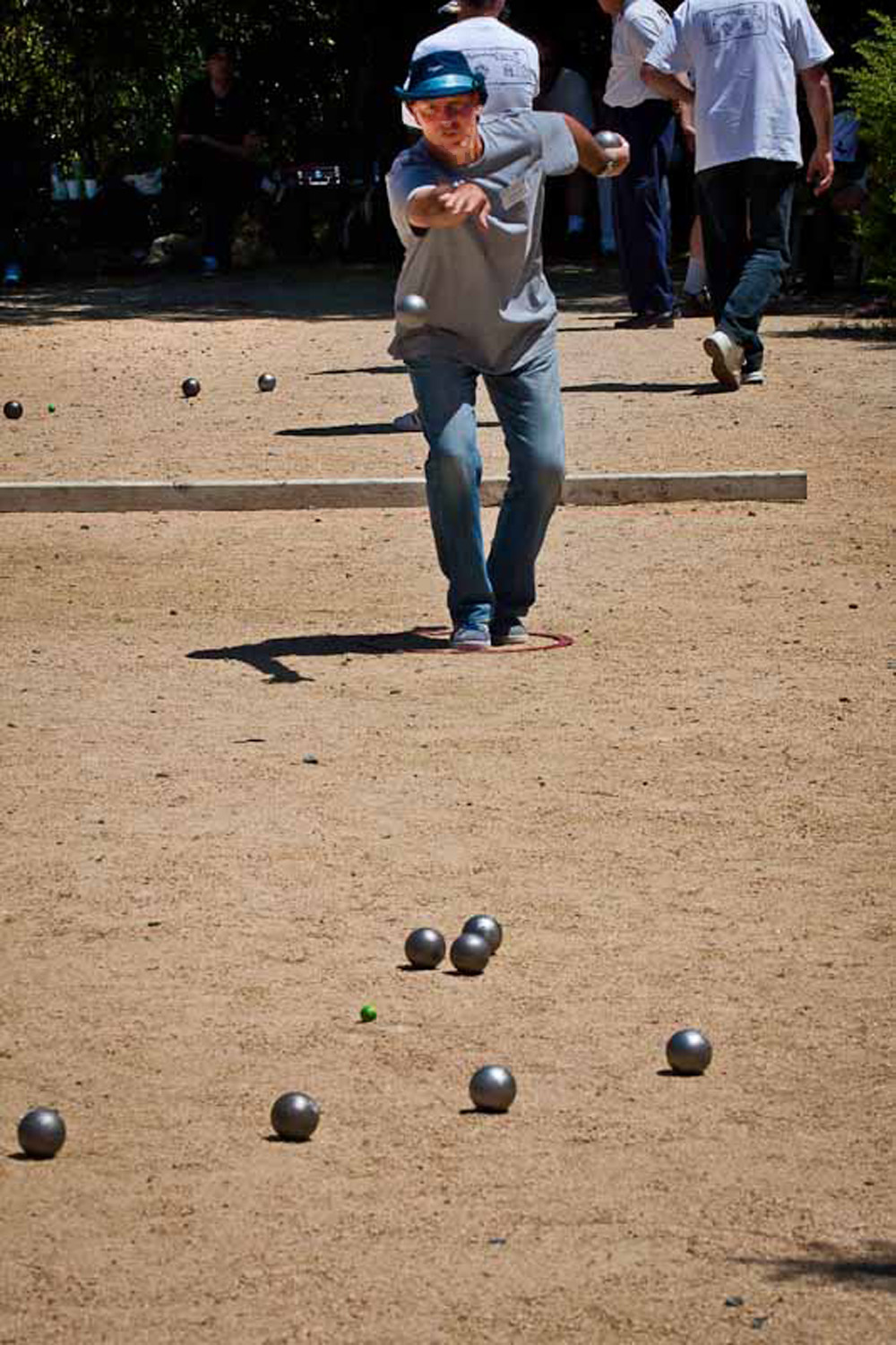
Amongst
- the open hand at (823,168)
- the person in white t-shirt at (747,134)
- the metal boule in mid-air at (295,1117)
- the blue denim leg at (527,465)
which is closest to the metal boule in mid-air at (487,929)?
the metal boule in mid-air at (295,1117)

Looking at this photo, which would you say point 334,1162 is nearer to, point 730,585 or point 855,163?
point 730,585

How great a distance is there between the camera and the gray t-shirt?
28.2 ft

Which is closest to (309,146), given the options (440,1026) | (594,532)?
(594,532)

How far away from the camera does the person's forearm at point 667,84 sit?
14766mm

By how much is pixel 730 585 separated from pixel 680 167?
1500 centimetres

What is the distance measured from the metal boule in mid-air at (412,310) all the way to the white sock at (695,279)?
35.5 feet

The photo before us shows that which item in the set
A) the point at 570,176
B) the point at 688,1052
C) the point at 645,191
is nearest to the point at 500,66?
the point at 688,1052

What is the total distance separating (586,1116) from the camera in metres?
4.85

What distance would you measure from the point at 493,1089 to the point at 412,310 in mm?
4353

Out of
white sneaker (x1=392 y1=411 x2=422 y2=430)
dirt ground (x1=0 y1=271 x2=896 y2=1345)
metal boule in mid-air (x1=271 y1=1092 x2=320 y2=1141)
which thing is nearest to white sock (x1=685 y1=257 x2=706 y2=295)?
white sneaker (x1=392 y1=411 x2=422 y2=430)

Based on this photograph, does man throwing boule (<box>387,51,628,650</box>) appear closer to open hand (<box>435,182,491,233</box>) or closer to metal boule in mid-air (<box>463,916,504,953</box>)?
open hand (<box>435,182,491,233</box>)

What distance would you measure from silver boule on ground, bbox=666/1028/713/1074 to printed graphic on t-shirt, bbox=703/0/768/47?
10205 mm

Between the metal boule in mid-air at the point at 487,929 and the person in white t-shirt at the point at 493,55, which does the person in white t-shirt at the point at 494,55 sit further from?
the metal boule in mid-air at the point at 487,929

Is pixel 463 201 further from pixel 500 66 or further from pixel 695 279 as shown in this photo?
pixel 695 279
